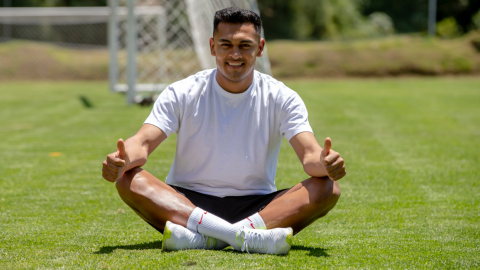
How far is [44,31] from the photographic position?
2677 cm

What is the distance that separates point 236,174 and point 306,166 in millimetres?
438

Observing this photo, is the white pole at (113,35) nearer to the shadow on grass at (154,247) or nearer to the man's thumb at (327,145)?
the shadow on grass at (154,247)

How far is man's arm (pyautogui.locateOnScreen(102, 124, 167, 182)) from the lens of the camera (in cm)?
293

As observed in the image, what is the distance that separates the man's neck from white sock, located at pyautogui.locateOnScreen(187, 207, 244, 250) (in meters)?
0.80

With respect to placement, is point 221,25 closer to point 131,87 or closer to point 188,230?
point 188,230

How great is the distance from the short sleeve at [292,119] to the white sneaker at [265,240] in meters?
0.64

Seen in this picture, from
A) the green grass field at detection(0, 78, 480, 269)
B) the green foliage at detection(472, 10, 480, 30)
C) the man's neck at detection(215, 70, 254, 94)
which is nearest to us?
the green grass field at detection(0, 78, 480, 269)

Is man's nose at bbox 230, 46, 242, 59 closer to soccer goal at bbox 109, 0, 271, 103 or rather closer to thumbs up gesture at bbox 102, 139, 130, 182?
thumbs up gesture at bbox 102, 139, 130, 182

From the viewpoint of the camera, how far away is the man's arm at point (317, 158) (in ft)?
9.71

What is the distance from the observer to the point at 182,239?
3059mm

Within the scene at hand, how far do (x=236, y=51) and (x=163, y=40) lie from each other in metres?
12.2

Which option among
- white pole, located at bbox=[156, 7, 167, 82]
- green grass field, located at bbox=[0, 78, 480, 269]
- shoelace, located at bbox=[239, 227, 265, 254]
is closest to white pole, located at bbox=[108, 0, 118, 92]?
white pole, located at bbox=[156, 7, 167, 82]

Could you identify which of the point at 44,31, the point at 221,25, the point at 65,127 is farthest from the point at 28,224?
the point at 44,31

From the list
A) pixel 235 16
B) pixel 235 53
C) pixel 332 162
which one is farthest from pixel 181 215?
pixel 235 16
